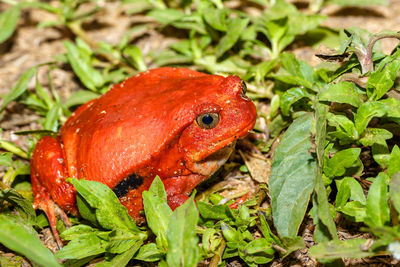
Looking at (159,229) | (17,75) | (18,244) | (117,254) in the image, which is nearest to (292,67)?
(159,229)

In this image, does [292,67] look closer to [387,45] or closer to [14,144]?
[387,45]

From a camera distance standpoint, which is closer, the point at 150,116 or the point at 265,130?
the point at 150,116

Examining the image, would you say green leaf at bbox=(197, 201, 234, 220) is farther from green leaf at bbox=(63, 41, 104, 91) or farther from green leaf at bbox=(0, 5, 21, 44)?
green leaf at bbox=(0, 5, 21, 44)

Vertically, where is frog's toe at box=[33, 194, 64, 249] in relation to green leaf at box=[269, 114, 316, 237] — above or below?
below

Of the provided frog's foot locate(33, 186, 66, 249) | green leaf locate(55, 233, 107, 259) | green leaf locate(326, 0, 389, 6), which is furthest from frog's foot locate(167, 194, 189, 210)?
green leaf locate(326, 0, 389, 6)

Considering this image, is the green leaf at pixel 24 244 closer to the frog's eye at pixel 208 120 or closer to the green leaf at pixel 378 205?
the frog's eye at pixel 208 120

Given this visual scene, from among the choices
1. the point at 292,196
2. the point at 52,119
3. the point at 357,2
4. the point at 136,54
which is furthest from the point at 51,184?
the point at 357,2

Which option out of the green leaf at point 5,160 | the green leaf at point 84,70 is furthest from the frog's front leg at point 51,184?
the green leaf at point 84,70

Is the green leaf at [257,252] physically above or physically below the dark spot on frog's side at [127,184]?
below
